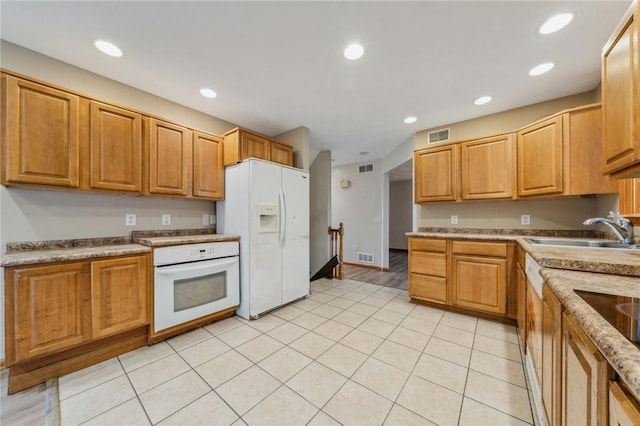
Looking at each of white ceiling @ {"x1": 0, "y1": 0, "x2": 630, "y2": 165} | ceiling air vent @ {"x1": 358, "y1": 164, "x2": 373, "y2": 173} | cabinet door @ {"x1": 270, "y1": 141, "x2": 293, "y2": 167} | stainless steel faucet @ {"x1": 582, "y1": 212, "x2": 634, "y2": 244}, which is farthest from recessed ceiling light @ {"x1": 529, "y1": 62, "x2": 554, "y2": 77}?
ceiling air vent @ {"x1": 358, "y1": 164, "x2": 373, "y2": 173}

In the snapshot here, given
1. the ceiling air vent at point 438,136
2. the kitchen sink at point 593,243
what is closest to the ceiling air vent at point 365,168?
the ceiling air vent at point 438,136

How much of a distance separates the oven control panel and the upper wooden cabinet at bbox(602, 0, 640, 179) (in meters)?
3.01

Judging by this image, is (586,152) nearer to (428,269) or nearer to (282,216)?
(428,269)

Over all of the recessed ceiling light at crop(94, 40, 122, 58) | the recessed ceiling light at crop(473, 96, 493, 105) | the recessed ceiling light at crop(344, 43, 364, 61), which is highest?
the recessed ceiling light at crop(94, 40, 122, 58)

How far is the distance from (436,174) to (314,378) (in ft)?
9.41

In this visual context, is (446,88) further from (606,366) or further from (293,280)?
(293,280)

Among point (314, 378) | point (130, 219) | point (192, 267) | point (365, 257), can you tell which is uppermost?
point (130, 219)

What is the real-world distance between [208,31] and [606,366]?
2605mm

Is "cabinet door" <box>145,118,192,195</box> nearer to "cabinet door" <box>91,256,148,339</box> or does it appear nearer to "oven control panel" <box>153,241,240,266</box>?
"oven control panel" <box>153,241,240,266</box>

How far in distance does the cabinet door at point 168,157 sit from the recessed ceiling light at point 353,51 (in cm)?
193

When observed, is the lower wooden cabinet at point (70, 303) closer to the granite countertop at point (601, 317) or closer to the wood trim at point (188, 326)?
the wood trim at point (188, 326)

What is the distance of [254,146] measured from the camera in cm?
301

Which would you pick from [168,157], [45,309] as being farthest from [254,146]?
[45,309]

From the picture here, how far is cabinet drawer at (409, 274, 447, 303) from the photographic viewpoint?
289 cm
